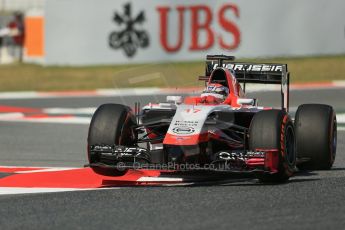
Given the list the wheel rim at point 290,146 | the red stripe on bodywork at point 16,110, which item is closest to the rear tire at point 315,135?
the wheel rim at point 290,146

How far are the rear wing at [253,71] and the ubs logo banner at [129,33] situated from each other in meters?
15.4

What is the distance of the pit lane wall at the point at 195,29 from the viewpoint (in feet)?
88.1

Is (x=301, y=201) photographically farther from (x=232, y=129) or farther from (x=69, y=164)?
(x=69, y=164)

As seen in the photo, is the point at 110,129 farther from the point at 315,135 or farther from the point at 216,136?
the point at 315,135

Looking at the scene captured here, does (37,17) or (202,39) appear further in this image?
(37,17)

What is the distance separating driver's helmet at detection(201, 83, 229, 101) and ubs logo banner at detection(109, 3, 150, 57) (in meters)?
16.5

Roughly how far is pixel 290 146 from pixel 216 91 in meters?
1.13

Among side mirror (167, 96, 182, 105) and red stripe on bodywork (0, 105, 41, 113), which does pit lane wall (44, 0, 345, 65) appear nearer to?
red stripe on bodywork (0, 105, 41, 113)

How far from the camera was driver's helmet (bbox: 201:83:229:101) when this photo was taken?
10.5 m

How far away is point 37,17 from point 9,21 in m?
6.23

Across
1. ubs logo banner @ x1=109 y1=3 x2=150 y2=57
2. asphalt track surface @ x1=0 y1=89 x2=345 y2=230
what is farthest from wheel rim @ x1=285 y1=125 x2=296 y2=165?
ubs logo banner @ x1=109 y1=3 x2=150 y2=57

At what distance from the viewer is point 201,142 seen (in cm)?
967

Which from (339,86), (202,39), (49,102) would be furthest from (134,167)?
(202,39)

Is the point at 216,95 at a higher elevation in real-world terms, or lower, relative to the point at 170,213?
higher
